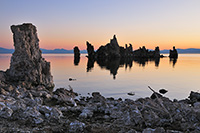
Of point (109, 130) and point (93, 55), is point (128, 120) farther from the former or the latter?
point (93, 55)

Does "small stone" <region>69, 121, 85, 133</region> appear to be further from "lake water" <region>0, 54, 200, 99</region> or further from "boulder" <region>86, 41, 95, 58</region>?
"boulder" <region>86, 41, 95, 58</region>

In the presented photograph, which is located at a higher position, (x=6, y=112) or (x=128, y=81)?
(x=6, y=112)

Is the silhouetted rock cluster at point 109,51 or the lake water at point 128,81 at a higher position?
the silhouetted rock cluster at point 109,51

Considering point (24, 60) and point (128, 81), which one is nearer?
point (24, 60)

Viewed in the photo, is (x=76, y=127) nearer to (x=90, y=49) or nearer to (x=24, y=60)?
(x=24, y=60)

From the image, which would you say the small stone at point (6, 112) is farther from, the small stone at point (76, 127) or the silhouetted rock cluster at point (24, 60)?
the silhouetted rock cluster at point (24, 60)

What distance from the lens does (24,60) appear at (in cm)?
2273

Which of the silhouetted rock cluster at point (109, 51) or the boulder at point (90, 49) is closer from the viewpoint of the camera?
the silhouetted rock cluster at point (109, 51)

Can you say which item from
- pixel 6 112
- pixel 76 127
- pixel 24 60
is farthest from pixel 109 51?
pixel 76 127

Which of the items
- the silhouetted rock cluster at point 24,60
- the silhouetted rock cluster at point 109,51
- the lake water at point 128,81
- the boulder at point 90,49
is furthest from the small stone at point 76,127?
the boulder at point 90,49

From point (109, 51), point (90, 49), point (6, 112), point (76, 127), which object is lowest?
point (76, 127)

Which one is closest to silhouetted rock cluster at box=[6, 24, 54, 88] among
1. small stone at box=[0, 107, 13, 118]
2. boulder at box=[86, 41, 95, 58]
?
small stone at box=[0, 107, 13, 118]

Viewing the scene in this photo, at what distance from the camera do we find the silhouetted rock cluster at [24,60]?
22.5 meters

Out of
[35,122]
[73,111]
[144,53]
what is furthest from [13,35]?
[144,53]
